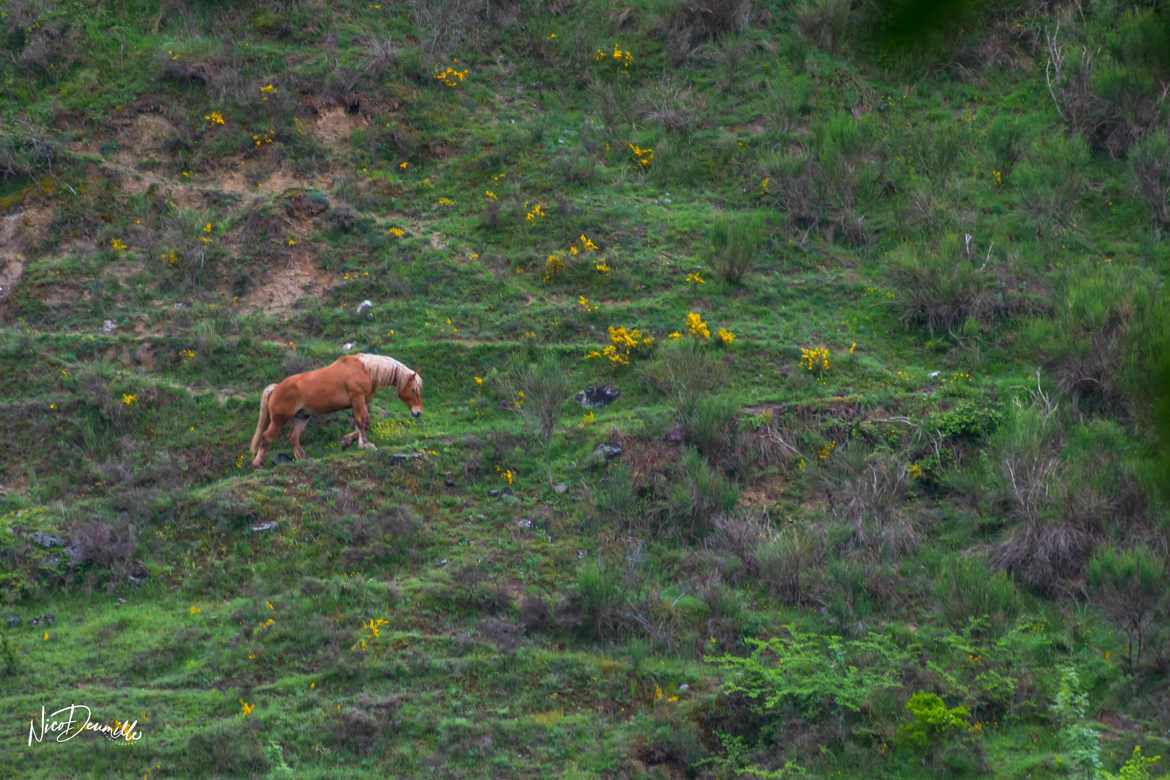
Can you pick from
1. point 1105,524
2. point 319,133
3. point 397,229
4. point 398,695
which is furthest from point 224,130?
point 1105,524

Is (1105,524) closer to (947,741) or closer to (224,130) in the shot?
(947,741)

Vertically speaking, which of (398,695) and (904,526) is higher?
(904,526)

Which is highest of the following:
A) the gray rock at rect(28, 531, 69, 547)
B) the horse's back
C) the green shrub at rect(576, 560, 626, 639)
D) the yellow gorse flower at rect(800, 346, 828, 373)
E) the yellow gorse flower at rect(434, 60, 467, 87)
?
the yellow gorse flower at rect(434, 60, 467, 87)

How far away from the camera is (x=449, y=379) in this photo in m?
14.6

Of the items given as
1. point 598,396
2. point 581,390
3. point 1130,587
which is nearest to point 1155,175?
point 1130,587

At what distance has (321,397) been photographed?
12914 mm

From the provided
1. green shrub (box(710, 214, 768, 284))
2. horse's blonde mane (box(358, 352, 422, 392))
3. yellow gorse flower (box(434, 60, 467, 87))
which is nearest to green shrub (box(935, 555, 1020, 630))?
green shrub (box(710, 214, 768, 284))

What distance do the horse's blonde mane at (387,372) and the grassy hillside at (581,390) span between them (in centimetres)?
Answer: 59

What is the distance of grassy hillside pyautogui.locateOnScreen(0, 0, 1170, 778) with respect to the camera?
32.0 ft

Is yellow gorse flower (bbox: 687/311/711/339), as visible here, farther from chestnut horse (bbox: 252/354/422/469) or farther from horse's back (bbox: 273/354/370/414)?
horse's back (bbox: 273/354/370/414)

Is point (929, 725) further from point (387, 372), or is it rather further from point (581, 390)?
point (387, 372)

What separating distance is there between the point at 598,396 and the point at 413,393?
244 cm

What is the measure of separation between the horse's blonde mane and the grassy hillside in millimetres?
594

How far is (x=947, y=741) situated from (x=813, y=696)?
1.18 meters
